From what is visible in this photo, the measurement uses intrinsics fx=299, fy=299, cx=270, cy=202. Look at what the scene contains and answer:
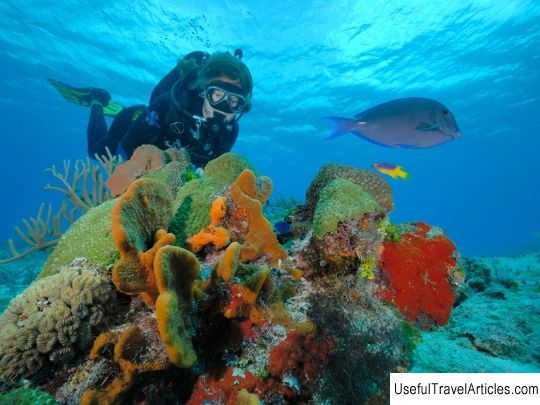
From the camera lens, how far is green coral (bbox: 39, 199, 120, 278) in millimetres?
2270

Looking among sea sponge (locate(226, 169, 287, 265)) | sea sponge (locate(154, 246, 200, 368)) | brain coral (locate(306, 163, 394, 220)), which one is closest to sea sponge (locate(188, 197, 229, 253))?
sea sponge (locate(226, 169, 287, 265))

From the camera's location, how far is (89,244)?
2330 millimetres

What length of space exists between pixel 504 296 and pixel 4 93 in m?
45.1

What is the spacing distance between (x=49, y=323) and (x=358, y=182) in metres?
3.04

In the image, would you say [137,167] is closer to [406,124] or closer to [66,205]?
[66,205]

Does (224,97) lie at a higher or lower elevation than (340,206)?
higher

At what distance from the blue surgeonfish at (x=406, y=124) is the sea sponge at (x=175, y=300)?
218cm

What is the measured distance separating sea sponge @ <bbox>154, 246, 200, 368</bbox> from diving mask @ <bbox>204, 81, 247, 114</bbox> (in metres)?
4.78

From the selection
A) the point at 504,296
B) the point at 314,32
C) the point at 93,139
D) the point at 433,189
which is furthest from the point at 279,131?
the point at 433,189

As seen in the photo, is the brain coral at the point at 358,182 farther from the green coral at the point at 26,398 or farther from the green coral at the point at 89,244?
the green coral at the point at 26,398

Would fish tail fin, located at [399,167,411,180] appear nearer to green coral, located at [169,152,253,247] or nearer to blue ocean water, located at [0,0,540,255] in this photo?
green coral, located at [169,152,253,247]

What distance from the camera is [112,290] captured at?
210 cm

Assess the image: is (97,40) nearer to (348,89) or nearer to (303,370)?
(348,89)

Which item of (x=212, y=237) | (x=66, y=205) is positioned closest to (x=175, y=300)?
(x=212, y=237)
